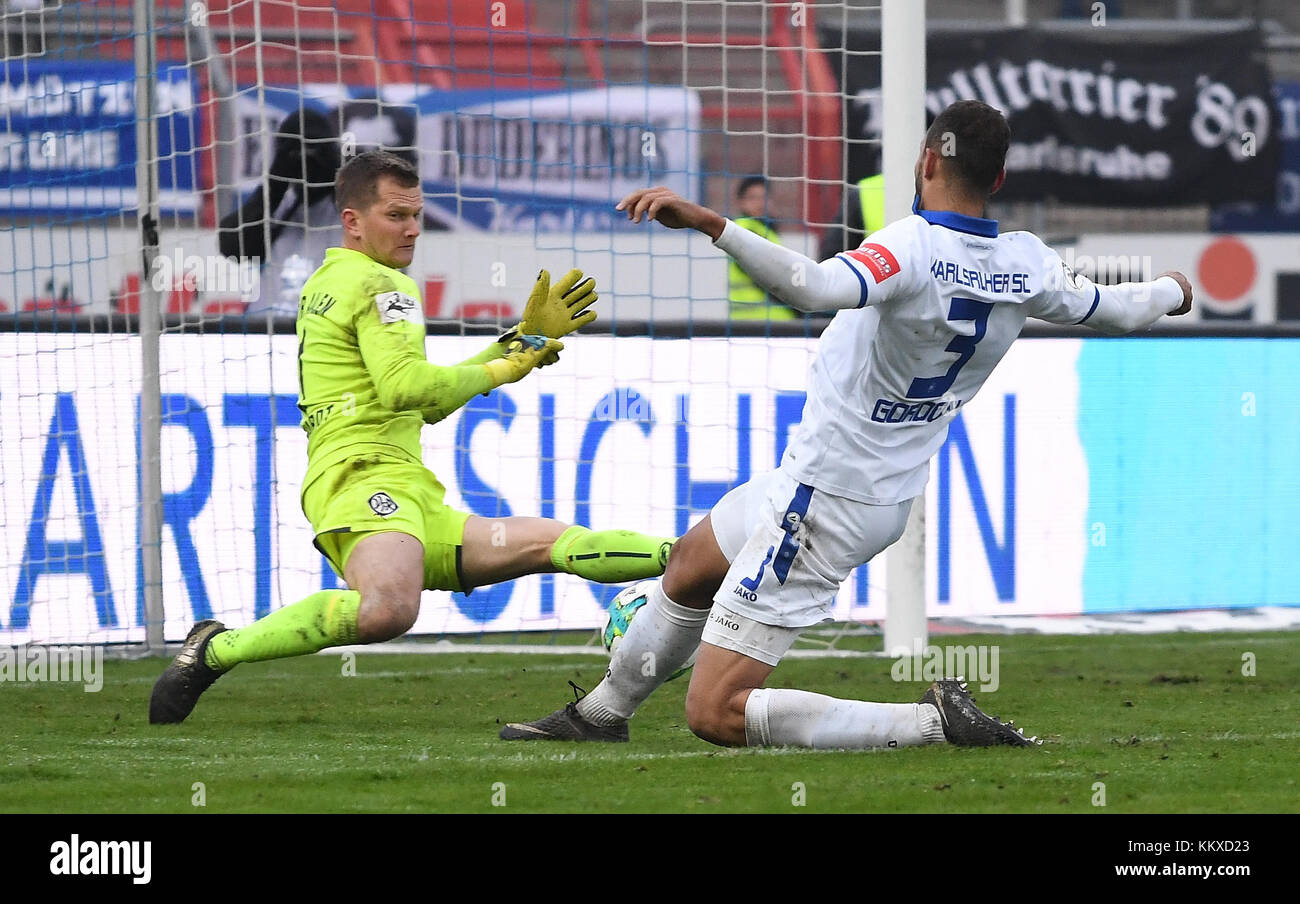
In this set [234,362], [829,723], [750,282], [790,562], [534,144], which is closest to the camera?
[790,562]

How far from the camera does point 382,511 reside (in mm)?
5512

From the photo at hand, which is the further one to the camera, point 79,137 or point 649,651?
point 79,137

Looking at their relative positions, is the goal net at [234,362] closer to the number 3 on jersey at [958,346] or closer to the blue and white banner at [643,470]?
the blue and white banner at [643,470]

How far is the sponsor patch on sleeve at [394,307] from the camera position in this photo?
213 inches

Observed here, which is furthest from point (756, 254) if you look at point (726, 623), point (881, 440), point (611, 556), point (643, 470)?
point (643, 470)

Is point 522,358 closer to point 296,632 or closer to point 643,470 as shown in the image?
point 296,632

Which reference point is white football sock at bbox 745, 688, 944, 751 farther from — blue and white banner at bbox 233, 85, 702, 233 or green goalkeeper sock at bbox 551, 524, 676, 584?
blue and white banner at bbox 233, 85, 702, 233

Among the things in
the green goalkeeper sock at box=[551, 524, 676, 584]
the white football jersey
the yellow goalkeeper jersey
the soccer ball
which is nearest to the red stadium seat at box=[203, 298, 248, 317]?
the yellow goalkeeper jersey

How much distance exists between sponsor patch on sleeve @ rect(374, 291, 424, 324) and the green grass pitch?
1271 mm

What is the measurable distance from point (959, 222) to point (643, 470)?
4.23 meters

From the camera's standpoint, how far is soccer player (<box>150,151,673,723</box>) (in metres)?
5.34

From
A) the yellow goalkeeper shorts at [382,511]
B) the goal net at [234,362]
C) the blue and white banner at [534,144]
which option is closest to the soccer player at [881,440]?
the yellow goalkeeper shorts at [382,511]

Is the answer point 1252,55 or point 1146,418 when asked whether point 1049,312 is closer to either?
point 1146,418

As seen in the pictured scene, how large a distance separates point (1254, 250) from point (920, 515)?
781 cm
